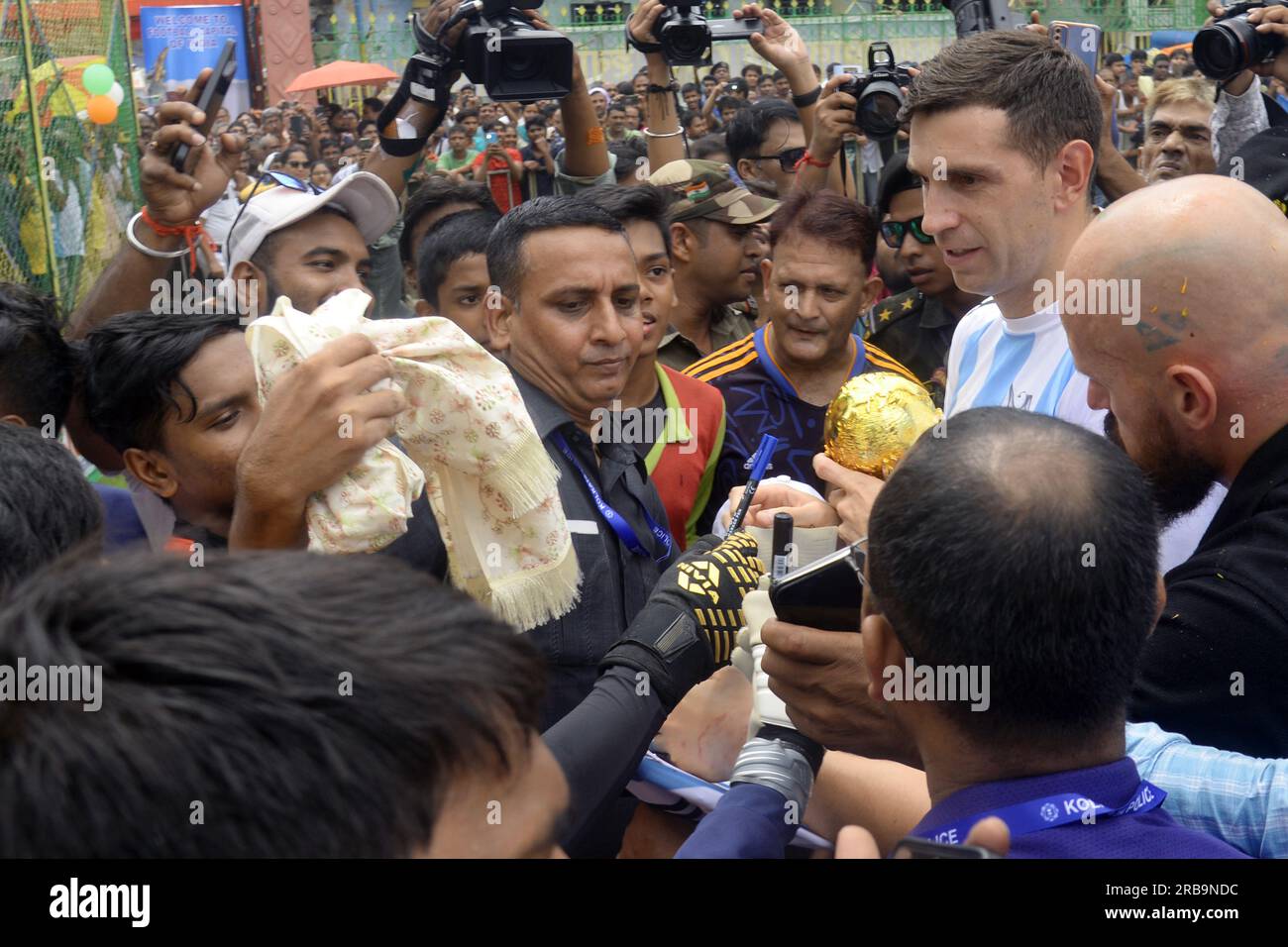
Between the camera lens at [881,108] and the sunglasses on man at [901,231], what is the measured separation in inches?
12.2

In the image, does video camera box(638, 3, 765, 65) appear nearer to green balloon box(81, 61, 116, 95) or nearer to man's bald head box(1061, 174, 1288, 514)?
green balloon box(81, 61, 116, 95)

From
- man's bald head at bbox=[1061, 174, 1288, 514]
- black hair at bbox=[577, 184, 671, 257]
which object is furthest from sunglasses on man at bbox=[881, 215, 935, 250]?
man's bald head at bbox=[1061, 174, 1288, 514]

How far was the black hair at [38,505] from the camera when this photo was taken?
4.77 ft

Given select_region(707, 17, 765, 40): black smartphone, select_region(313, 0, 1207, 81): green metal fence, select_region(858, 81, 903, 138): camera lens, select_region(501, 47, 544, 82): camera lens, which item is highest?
select_region(313, 0, 1207, 81): green metal fence

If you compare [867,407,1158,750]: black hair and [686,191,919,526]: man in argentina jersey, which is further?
[686,191,919,526]: man in argentina jersey

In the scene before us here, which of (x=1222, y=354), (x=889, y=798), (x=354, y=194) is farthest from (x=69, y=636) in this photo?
(x=354, y=194)

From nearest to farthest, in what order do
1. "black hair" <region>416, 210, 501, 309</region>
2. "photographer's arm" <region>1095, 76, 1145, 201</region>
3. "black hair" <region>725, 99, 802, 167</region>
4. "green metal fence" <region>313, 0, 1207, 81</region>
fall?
"photographer's arm" <region>1095, 76, 1145, 201</region>
"black hair" <region>416, 210, 501, 309</region>
"black hair" <region>725, 99, 802, 167</region>
"green metal fence" <region>313, 0, 1207, 81</region>

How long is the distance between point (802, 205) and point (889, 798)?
8.69ft

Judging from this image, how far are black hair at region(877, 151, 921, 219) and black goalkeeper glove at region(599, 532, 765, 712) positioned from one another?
8.66ft

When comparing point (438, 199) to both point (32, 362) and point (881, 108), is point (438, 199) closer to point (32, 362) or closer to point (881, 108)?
point (881, 108)

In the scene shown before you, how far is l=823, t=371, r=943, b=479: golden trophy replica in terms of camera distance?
217 centimetres

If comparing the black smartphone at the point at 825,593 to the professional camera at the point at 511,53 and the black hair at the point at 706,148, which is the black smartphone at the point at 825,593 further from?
the black hair at the point at 706,148

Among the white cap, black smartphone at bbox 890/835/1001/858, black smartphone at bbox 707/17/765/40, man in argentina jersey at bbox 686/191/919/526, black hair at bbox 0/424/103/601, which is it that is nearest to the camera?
black smartphone at bbox 890/835/1001/858

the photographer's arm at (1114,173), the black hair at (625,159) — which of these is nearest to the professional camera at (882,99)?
the photographer's arm at (1114,173)
